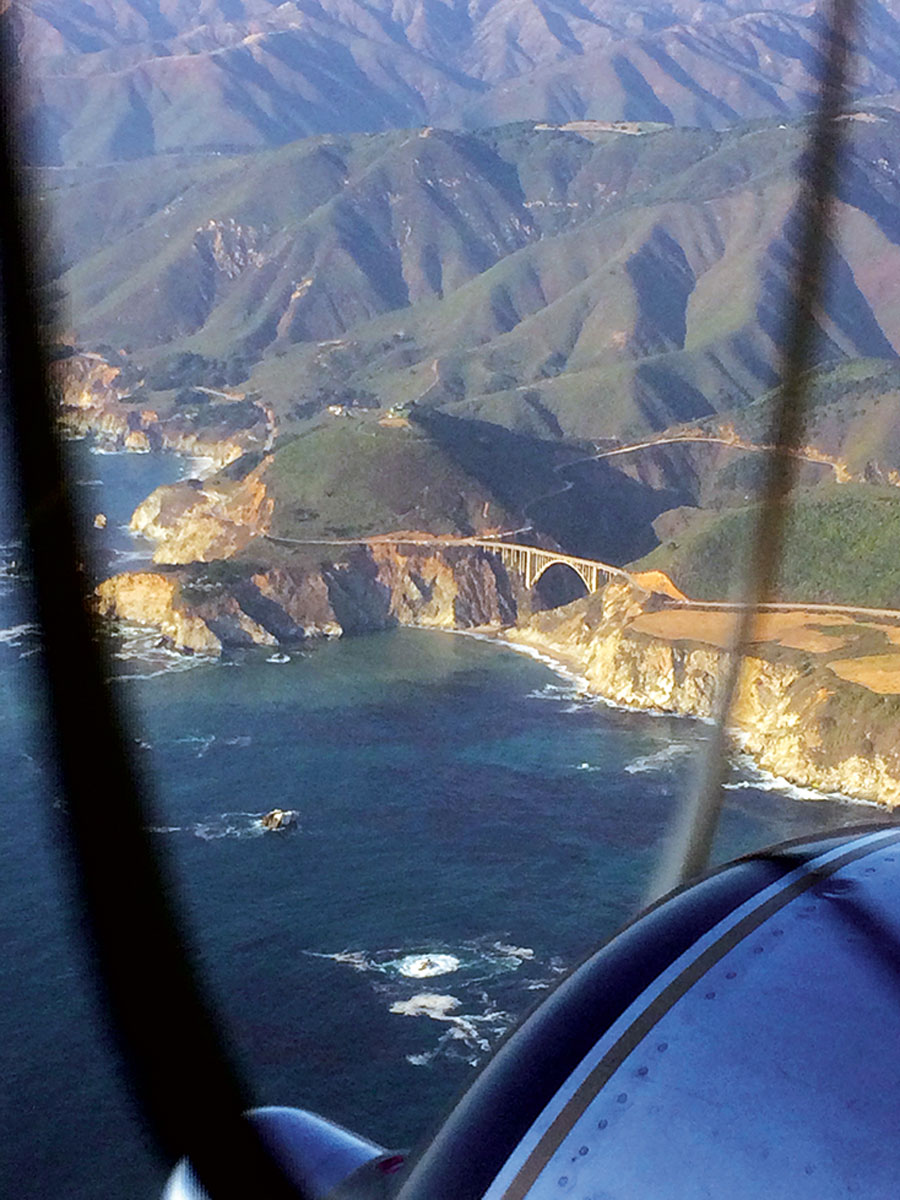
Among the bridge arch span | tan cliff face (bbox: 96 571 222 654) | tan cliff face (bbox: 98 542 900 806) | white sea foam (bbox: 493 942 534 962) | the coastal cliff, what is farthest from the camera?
the bridge arch span

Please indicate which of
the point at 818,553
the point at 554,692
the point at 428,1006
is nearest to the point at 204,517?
the point at 554,692

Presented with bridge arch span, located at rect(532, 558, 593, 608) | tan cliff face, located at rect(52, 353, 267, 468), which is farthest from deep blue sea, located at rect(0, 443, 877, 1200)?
tan cliff face, located at rect(52, 353, 267, 468)

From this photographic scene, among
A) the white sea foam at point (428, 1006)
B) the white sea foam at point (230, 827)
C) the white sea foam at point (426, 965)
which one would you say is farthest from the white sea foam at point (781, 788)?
the white sea foam at point (428, 1006)

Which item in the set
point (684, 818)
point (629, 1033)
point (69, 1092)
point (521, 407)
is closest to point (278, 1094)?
point (69, 1092)

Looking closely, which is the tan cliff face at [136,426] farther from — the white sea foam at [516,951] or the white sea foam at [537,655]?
the white sea foam at [516,951]

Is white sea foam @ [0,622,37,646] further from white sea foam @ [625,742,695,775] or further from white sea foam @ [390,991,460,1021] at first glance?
white sea foam @ [390,991,460,1021]

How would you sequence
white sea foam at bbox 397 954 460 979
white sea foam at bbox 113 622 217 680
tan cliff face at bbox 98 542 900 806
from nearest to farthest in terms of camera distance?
white sea foam at bbox 397 954 460 979, tan cliff face at bbox 98 542 900 806, white sea foam at bbox 113 622 217 680

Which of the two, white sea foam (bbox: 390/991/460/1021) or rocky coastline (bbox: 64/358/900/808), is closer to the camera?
white sea foam (bbox: 390/991/460/1021)
